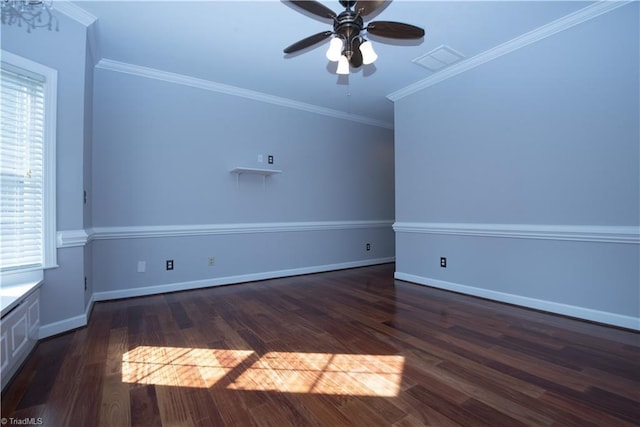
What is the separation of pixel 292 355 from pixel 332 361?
270mm

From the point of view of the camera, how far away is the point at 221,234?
12.0ft

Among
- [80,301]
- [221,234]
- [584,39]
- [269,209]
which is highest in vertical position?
[584,39]

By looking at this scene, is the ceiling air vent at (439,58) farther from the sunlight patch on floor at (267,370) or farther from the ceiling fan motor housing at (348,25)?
the sunlight patch on floor at (267,370)

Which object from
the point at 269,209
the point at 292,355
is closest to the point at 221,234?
the point at 269,209

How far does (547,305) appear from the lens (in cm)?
259

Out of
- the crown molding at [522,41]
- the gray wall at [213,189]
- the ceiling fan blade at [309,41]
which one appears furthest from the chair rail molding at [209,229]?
the ceiling fan blade at [309,41]

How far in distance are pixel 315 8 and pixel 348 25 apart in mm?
233

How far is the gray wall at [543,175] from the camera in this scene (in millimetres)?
2221

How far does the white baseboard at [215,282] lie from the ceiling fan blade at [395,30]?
3.08 m

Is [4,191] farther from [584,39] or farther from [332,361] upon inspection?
[584,39]

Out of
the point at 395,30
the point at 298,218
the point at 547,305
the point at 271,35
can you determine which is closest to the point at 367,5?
the point at 395,30

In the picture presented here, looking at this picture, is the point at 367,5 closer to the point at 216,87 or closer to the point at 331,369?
the point at 331,369

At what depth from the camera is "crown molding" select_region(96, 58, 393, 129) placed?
3.07m

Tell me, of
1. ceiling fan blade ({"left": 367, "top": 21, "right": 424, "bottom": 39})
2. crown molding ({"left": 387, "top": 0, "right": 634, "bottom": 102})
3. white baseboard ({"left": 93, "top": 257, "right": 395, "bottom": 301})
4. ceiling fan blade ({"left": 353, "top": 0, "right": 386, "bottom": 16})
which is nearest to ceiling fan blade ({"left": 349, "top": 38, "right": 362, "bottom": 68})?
ceiling fan blade ({"left": 367, "top": 21, "right": 424, "bottom": 39})
